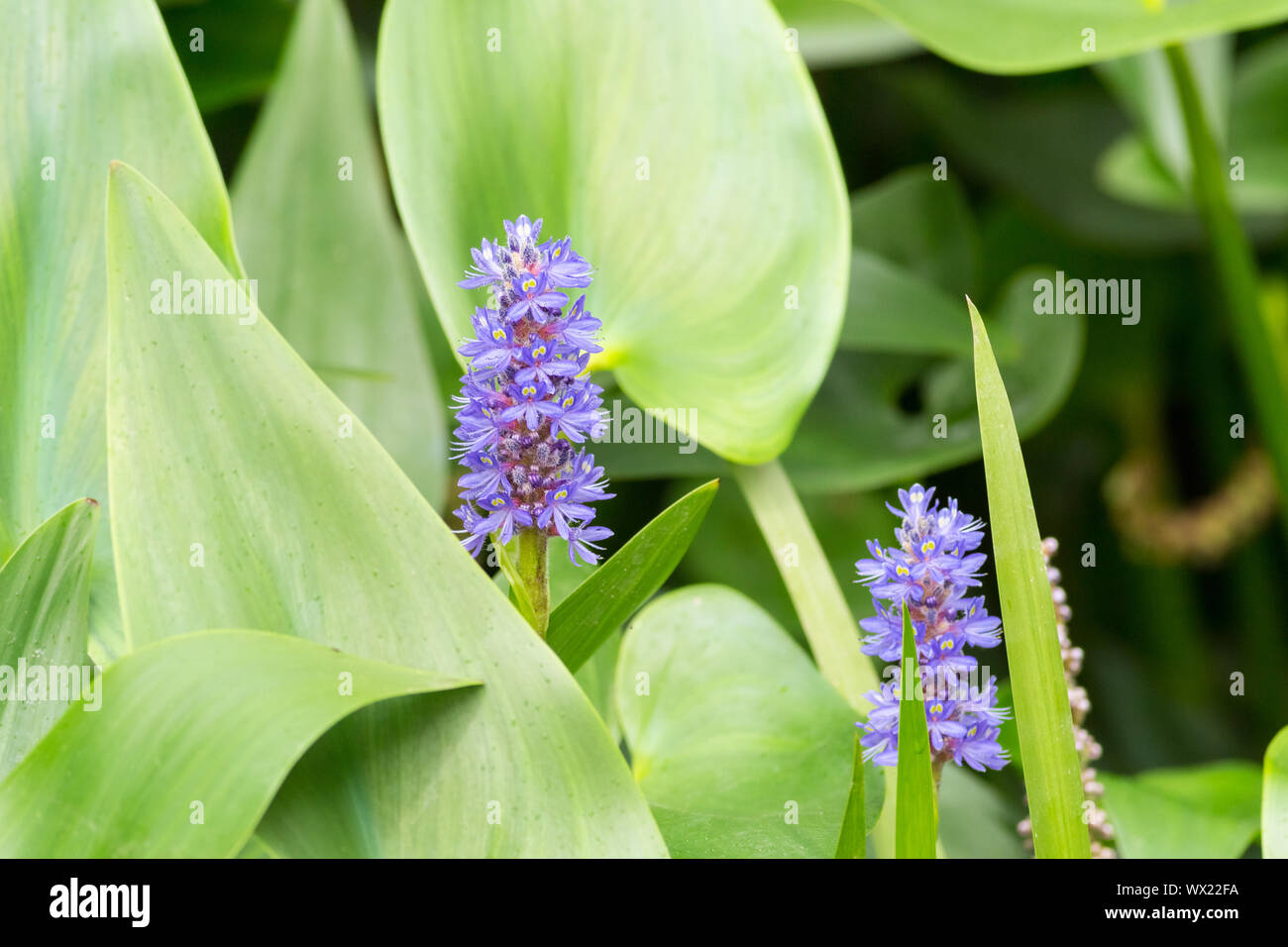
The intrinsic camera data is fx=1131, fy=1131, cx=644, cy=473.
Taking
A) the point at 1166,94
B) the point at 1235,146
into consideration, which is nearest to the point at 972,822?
the point at 1166,94

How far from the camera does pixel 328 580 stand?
0.25 m

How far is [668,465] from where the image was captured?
51 centimetres

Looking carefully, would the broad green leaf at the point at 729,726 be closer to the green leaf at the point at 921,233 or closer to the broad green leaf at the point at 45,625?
the broad green leaf at the point at 45,625

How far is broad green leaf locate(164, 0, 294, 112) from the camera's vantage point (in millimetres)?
661

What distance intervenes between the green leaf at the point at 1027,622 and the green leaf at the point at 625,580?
6cm

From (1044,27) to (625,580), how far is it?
30 centimetres

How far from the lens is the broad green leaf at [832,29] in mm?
631

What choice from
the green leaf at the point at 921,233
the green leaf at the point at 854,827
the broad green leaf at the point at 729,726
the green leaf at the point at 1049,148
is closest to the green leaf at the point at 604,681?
the broad green leaf at the point at 729,726

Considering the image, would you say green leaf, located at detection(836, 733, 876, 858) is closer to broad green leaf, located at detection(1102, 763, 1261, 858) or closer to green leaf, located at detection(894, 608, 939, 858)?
green leaf, located at detection(894, 608, 939, 858)

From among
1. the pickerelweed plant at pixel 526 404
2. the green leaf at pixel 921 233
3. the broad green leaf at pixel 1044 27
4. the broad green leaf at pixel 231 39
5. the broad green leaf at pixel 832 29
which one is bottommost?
the pickerelweed plant at pixel 526 404

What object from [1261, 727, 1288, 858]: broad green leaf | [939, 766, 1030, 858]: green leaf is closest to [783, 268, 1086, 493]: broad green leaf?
[939, 766, 1030, 858]: green leaf

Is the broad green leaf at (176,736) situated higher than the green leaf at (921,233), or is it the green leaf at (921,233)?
the green leaf at (921,233)

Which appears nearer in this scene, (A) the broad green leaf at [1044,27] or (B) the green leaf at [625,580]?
(B) the green leaf at [625,580]
